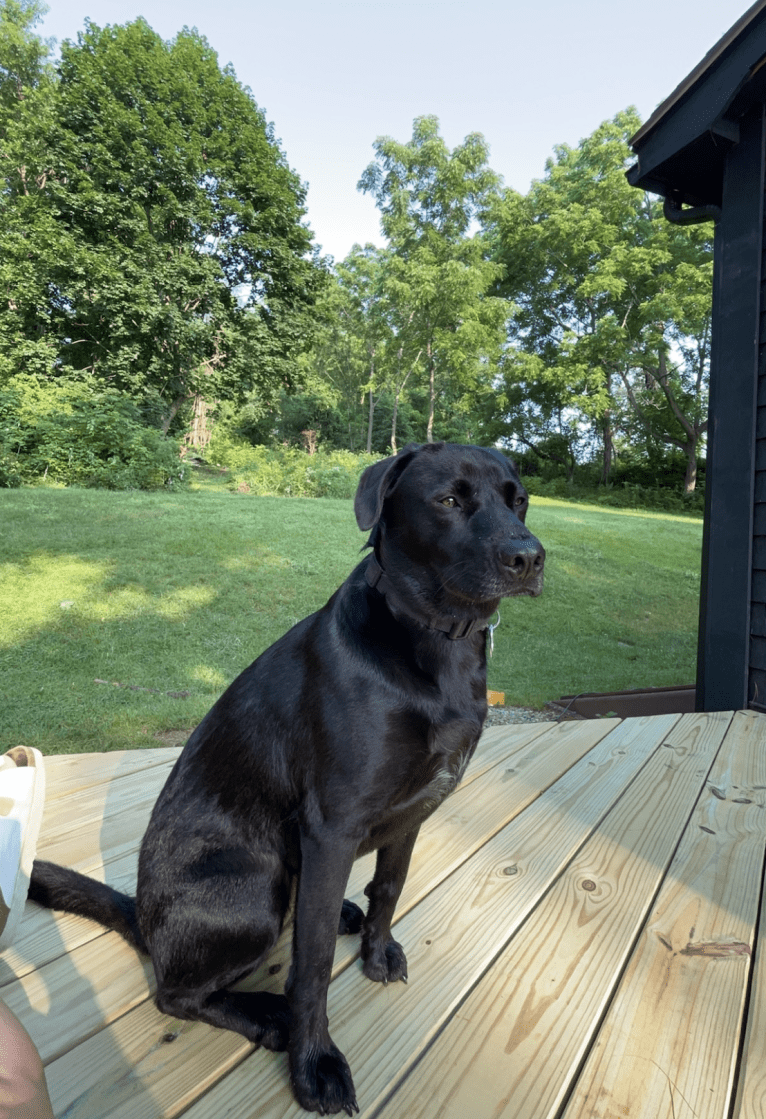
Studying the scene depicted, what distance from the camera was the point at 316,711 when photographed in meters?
1.20

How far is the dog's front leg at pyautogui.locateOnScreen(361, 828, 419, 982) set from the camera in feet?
4.48

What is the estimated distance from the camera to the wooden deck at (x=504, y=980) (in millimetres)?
1088

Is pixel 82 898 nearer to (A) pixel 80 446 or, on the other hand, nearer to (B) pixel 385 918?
(B) pixel 385 918

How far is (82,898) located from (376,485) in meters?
1.09

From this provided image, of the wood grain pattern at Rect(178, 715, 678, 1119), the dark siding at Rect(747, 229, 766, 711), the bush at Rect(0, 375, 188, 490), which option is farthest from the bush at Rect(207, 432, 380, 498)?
the wood grain pattern at Rect(178, 715, 678, 1119)

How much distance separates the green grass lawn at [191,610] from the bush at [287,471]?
Result: 2629 mm

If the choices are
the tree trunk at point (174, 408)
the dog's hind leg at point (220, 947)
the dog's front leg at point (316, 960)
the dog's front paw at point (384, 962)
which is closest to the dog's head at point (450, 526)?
the dog's front leg at point (316, 960)

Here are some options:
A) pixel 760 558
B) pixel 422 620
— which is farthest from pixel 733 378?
pixel 422 620

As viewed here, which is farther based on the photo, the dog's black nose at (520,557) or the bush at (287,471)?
the bush at (287,471)

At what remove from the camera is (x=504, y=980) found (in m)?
1.35

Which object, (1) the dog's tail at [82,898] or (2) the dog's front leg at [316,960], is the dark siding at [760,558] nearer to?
(2) the dog's front leg at [316,960]

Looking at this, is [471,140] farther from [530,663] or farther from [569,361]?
[530,663]

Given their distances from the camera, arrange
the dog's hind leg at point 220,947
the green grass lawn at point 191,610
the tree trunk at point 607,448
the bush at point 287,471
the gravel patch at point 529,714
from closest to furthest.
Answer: the dog's hind leg at point 220,947
the green grass lawn at point 191,610
the gravel patch at point 529,714
the bush at point 287,471
the tree trunk at point 607,448

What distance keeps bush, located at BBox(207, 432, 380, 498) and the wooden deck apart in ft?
31.0
